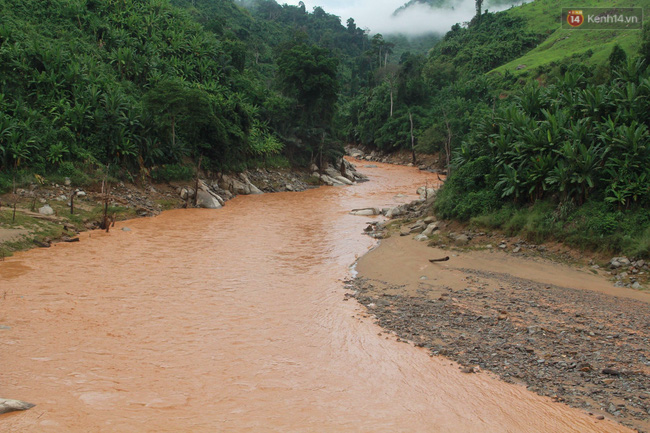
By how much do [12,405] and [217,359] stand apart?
9.63 ft

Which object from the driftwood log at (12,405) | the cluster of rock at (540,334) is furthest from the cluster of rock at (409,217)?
the driftwood log at (12,405)

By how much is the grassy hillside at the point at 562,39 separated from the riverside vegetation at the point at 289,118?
25.5 inches

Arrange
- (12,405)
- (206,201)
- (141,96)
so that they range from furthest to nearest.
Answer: (141,96)
(206,201)
(12,405)

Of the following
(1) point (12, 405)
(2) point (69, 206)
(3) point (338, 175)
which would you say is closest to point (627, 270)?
(1) point (12, 405)

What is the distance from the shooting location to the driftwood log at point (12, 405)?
5574 millimetres

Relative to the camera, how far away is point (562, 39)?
227 feet

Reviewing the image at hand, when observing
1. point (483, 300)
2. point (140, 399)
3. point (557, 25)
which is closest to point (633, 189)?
point (483, 300)

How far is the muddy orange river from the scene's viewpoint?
586cm

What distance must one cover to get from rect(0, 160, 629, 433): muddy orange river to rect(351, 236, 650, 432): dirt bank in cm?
44

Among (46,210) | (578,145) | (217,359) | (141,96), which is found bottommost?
(217,359)

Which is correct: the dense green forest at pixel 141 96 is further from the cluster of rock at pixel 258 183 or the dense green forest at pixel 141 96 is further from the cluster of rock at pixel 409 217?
the cluster of rock at pixel 409 217

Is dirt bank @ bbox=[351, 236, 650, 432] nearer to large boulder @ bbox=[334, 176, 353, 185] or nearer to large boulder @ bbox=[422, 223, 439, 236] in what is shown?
large boulder @ bbox=[422, 223, 439, 236]

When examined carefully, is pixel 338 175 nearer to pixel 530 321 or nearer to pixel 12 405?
pixel 530 321

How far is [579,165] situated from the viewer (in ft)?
45.2
